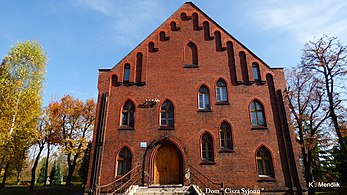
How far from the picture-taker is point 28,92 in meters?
17.1

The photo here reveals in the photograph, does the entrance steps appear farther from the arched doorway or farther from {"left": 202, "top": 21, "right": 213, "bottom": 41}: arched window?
{"left": 202, "top": 21, "right": 213, "bottom": 41}: arched window

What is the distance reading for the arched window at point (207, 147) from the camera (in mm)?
13974

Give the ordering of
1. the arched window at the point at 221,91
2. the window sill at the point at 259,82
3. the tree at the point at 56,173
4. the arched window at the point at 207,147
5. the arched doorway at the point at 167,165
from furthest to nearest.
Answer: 1. the tree at the point at 56,173
2. the window sill at the point at 259,82
3. the arched window at the point at 221,91
4. the arched window at the point at 207,147
5. the arched doorway at the point at 167,165

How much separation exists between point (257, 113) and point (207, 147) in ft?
14.2

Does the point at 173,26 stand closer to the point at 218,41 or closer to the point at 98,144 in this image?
the point at 218,41

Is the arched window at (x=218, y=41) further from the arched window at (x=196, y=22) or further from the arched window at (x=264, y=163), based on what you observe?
the arched window at (x=264, y=163)

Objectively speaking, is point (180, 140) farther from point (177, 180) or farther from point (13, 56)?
point (13, 56)

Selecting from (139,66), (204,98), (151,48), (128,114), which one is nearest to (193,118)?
(204,98)

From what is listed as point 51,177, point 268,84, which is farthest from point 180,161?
point 51,177

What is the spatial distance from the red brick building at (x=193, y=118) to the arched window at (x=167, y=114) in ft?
0.23

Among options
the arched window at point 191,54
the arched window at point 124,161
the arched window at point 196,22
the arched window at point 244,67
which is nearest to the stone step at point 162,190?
the arched window at point 124,161

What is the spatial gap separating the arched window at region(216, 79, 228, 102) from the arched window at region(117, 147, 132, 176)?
24.1ft

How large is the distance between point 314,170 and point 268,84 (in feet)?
56.1

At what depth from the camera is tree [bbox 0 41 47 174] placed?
16109 mm
